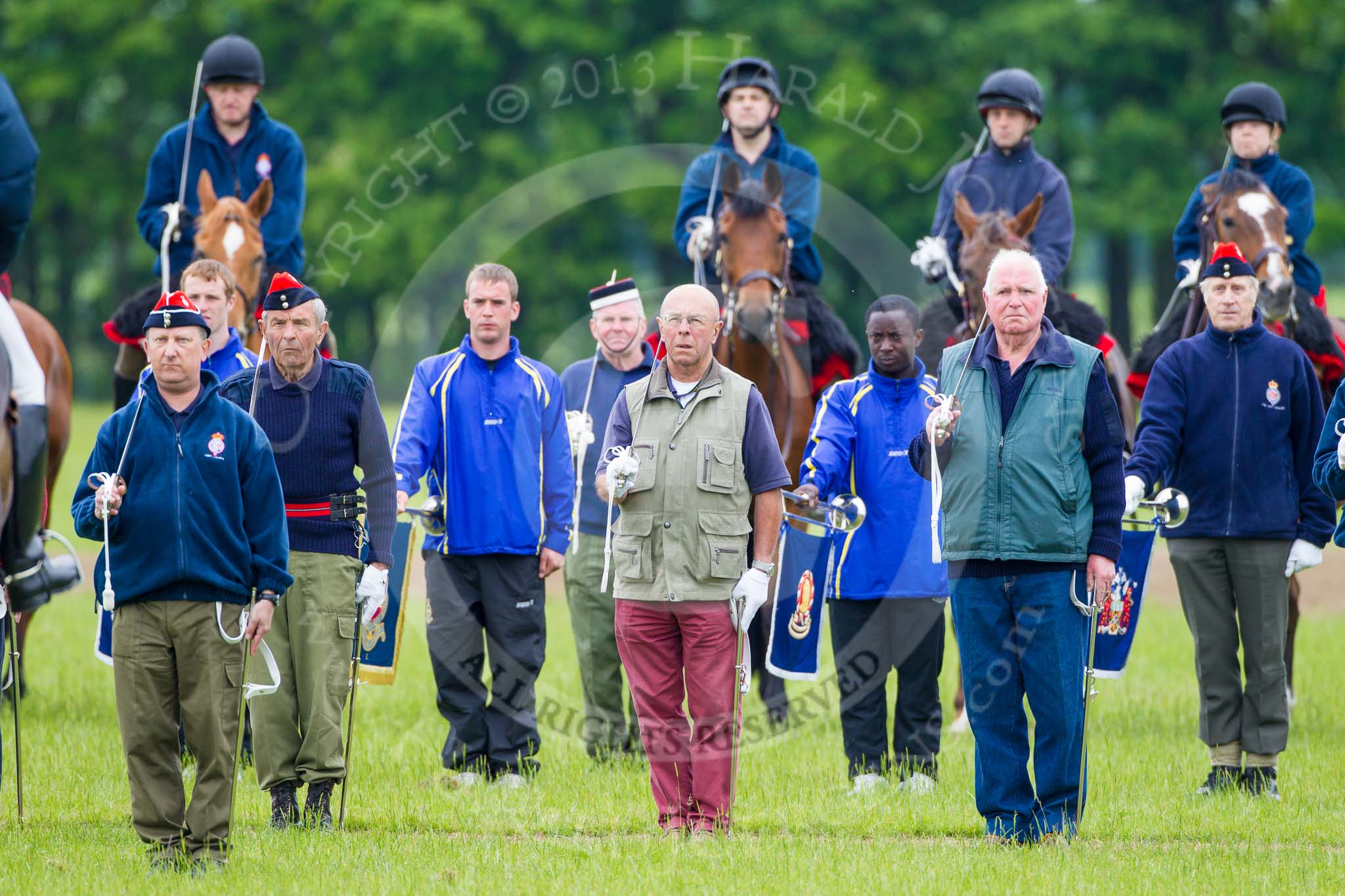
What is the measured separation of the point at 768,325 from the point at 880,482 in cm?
138

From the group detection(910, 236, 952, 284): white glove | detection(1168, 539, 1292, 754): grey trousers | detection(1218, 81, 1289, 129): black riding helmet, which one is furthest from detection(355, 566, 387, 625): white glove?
detection(1218, 81, 1289, 129): black riding helmet

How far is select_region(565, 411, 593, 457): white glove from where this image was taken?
330 inches

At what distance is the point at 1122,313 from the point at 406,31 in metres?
12.6

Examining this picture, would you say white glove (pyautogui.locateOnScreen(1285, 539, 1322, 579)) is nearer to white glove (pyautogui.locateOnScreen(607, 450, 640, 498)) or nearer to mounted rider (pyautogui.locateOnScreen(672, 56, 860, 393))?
mounted rider (pyautogui.locateOnScreen(672, 56, 860, 393))

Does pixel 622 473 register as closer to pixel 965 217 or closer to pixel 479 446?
pixel 479 446

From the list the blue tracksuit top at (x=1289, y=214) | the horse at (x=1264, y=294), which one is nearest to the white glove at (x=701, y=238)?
the horse at (x=1264, y=294)

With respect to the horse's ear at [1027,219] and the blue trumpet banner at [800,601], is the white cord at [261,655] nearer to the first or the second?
the blue trumpet banner at [800,601]

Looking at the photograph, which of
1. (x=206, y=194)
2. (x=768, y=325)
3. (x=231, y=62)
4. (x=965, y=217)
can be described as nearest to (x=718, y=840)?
(x=768, y=325)

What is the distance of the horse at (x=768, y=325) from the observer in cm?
876

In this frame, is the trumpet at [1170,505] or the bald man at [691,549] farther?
the trumpet at [1170,505]

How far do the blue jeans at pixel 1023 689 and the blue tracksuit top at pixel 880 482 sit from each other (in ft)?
4.12

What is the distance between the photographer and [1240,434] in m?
7.44

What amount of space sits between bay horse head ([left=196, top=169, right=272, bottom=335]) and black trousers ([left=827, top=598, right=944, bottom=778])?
3603 millimetres

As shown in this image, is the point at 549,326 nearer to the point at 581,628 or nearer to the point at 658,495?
the point at 581,628
